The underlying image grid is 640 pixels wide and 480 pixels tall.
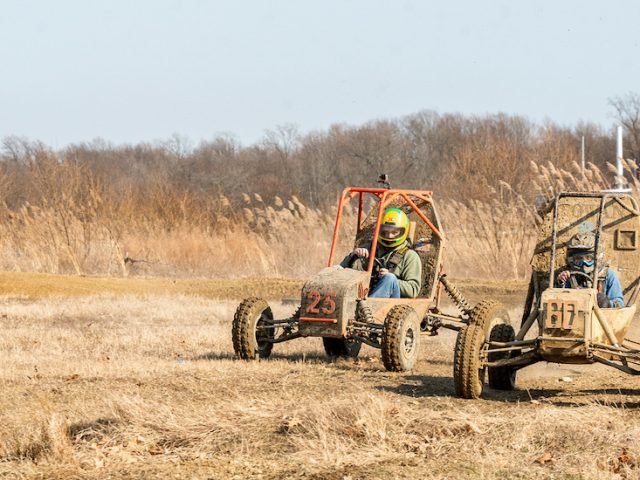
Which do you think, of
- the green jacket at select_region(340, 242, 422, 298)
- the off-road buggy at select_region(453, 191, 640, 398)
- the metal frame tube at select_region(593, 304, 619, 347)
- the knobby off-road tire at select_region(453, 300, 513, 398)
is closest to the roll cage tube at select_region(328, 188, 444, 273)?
the green jacket at select_region(340, 242, 422, 298)

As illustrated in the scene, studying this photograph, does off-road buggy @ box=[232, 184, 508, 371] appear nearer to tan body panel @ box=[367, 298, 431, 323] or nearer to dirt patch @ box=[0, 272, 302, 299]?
tan body panel @ box=[367, 298, 431, 323]

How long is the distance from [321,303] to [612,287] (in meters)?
2.88

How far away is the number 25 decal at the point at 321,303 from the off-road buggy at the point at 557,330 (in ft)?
6.35

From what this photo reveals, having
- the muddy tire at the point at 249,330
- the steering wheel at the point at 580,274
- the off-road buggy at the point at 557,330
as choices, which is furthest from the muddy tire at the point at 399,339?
the steering wheel at the point at 580,274

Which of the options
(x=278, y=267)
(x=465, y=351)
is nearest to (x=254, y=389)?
(x=465, y=351)

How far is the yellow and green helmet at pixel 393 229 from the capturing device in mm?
13156

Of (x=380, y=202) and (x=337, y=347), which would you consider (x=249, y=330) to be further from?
(x=380, y=202)

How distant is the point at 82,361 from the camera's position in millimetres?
12359

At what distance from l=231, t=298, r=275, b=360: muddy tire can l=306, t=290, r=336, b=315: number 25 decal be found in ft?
2.38

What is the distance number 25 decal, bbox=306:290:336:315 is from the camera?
11719 mm

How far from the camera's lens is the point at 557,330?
9047 mm

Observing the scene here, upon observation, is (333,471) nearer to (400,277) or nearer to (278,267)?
(400,277)

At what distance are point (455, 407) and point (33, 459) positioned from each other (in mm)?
3203

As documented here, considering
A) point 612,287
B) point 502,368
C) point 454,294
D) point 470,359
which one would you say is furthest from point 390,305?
point 470,359
